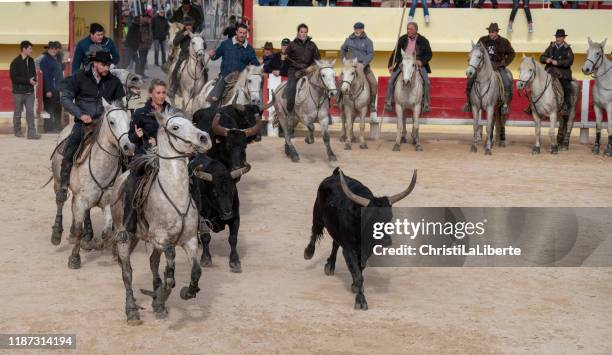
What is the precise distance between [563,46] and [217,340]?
45.2 ft

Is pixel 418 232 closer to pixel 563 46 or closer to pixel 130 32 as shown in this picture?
pixel 563 46

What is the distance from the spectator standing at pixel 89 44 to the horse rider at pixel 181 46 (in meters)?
4.61

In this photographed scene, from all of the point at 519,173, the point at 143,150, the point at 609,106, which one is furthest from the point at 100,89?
the point at 609,106

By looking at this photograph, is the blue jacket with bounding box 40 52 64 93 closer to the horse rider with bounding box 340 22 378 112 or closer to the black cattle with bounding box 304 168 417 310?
the horse rider with bounding box 340 22 378 112

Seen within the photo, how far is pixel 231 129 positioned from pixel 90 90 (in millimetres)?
1534

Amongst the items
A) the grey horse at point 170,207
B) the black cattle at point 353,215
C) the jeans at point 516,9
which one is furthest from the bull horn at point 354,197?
the jeans at point 516,9

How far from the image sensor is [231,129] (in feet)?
38.8

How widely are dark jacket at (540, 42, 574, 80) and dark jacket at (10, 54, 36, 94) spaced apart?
965 cm

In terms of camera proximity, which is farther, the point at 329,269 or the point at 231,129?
the point at 231,129

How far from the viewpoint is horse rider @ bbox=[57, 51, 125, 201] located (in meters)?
11.3

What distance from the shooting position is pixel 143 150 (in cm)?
1046

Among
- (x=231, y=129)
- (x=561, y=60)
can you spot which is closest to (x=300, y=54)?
(x=561, y=60)

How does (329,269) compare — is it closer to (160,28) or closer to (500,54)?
(500,54)

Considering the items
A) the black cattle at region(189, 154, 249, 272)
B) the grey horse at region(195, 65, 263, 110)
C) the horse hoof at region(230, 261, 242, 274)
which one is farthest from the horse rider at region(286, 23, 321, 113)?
the horse hoof at region(230, 261, 242, 274)
